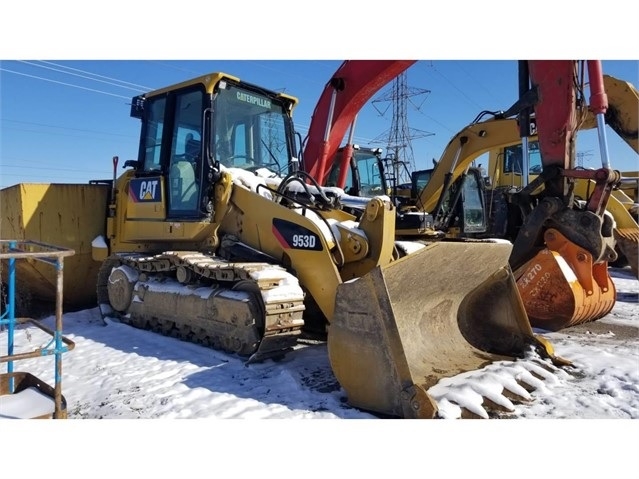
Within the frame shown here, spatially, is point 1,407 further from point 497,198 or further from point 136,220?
point 497,198

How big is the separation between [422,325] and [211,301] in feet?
6.73

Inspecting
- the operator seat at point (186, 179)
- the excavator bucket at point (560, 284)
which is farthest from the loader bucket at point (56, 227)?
the excavator bucket at point (560, 284)

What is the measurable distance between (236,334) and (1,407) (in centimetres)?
201

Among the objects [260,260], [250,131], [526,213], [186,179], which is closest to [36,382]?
[260,260]

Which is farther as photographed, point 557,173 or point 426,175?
point 426,175

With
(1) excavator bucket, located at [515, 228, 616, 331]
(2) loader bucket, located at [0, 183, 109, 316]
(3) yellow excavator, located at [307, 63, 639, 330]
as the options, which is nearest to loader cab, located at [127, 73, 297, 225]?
(2) loader bucket, located at [0, 183, 109, 316]

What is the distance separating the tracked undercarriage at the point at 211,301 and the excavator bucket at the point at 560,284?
283 cm

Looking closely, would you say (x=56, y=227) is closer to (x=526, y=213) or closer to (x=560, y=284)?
(x=526, y=213)

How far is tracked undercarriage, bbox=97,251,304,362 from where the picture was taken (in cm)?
Result: 448

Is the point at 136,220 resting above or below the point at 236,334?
above

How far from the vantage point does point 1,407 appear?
3.10m

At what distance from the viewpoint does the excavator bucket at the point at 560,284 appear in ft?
18.1

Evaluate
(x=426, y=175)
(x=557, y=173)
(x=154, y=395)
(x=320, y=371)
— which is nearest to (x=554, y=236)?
(x=557, y=173)

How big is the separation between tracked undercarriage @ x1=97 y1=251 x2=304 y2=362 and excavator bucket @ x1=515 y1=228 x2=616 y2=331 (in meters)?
2.83
